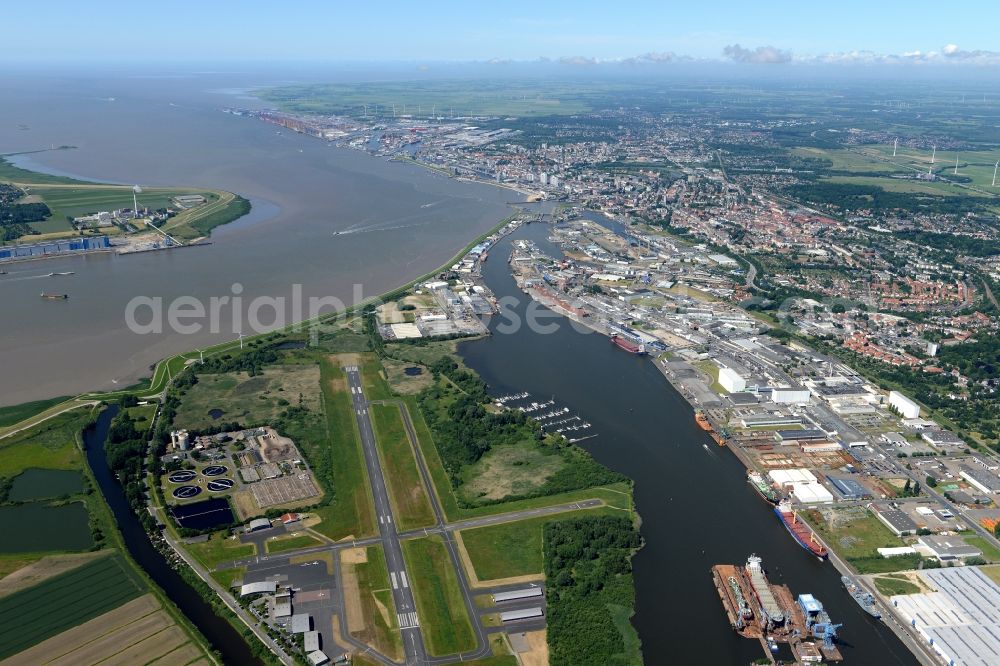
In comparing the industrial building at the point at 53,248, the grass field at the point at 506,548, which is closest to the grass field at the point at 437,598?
the grass field at the point at 506,548

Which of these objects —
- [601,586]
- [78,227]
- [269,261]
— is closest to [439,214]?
[269,261]

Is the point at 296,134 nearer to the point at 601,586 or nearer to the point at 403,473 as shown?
the point at 403,473

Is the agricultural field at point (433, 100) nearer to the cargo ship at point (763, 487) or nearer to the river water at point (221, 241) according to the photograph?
the river water at point (221, 241)

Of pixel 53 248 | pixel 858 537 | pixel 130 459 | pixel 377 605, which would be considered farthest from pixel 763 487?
pixel 53 248

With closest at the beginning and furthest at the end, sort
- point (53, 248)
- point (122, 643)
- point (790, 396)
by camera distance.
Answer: point (122, 643)
point (790, 396)
point (53, 248)

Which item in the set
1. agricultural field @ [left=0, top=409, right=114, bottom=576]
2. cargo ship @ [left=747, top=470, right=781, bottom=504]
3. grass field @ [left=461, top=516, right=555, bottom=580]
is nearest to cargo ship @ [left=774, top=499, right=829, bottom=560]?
cargo ship @ [left=747, top=470, right=781, bottom=504]

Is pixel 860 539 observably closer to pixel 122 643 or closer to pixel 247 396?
pixel 122 643

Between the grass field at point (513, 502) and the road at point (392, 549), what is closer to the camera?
the road at point (392, 549)
